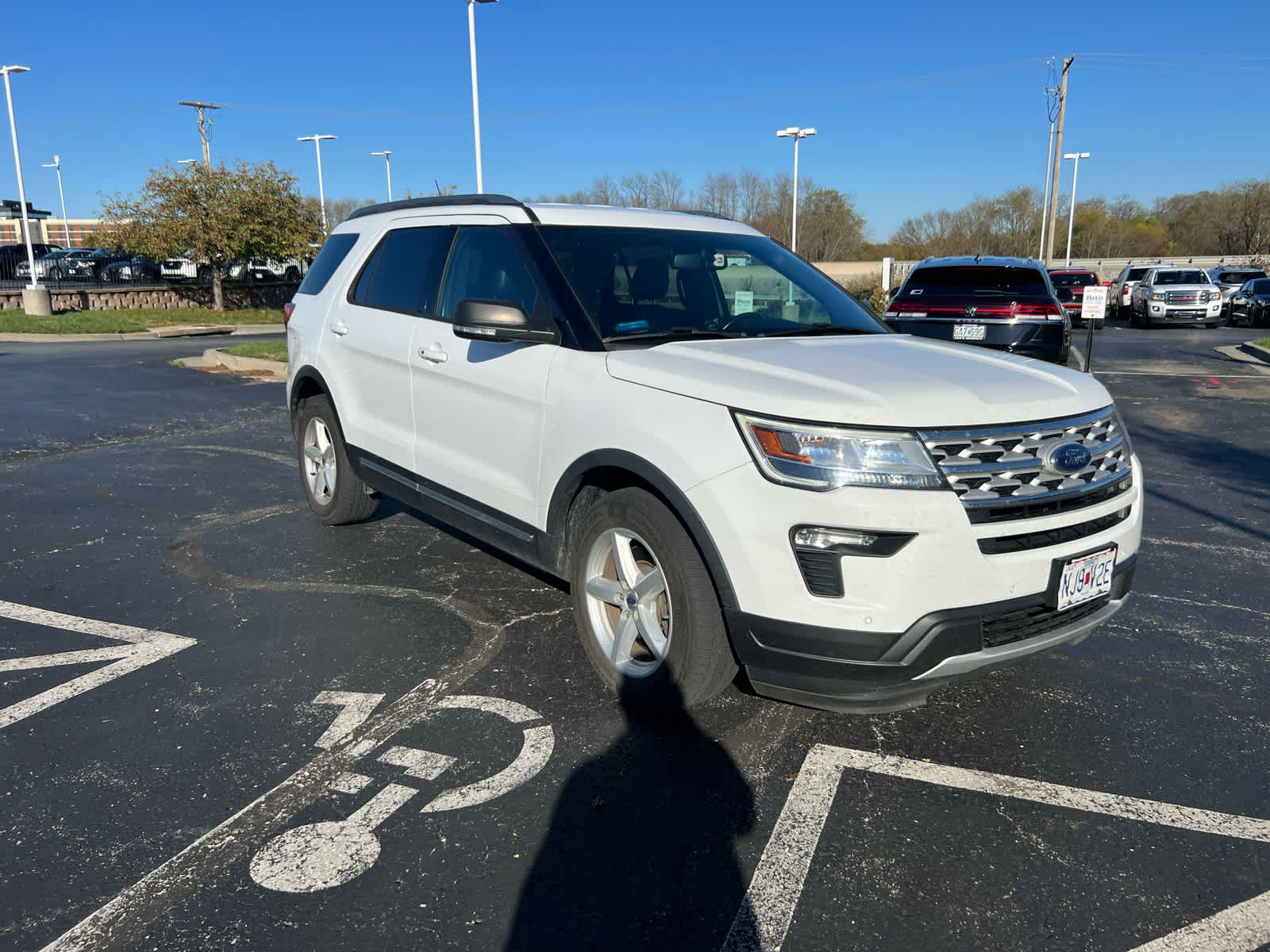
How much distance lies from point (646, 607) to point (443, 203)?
2647 millimetres

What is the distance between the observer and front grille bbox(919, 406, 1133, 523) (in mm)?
3002

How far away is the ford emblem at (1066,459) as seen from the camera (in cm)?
316

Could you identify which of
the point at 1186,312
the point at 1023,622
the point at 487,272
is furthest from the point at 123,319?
the point at 1186,312

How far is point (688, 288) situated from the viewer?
438 centimetres

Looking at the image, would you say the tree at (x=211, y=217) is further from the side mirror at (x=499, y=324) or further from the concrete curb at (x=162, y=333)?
the side mirror at (x=499, y=324)

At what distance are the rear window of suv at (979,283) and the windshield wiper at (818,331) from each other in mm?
7924

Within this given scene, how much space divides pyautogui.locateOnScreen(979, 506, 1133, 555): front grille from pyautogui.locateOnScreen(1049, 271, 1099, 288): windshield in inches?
1097

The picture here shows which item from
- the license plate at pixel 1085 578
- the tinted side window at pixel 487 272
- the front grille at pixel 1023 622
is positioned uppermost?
the tinted side window at pixel 487 272

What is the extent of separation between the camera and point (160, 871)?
276 centimetres

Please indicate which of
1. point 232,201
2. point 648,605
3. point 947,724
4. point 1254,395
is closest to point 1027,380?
point 947,724

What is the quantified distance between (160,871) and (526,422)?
207cm

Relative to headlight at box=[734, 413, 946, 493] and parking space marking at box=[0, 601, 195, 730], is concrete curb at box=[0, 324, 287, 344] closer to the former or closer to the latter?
parking space marking at box=[0, 601, 195, 730]

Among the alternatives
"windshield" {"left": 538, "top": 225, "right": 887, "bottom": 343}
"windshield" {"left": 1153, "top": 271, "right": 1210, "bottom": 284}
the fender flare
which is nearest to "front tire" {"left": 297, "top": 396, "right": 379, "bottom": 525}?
the fender flare

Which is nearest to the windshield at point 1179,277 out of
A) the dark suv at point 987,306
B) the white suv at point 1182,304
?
the white suv at point 1182,304
